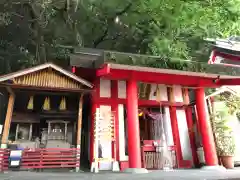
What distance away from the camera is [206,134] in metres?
8.88

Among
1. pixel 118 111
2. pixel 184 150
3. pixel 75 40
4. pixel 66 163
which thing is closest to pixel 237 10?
pixel 118 111

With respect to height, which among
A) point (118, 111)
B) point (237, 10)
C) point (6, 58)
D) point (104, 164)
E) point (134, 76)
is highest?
point (6, 58)

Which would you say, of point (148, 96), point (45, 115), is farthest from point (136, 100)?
point (45, 115)

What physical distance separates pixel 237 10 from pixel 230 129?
234 inches

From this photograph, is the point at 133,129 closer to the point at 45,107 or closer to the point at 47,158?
the point at 47,158

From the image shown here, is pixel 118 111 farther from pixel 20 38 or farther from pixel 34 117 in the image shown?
pixel 20 38

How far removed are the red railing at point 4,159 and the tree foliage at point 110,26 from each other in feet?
15.0

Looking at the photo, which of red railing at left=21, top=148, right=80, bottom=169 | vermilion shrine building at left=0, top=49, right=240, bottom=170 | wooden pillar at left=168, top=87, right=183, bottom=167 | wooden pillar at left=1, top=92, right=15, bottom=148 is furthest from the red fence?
wooden pillar at left=168, top=87, right=183, bottom=167

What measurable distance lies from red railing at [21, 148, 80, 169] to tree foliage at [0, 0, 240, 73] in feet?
15.2

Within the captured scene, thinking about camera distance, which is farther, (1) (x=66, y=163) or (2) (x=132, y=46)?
(2) (x=132, y=46)

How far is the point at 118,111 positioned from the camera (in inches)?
360

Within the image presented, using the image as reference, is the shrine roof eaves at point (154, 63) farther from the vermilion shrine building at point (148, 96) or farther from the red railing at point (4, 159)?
the red railing at point (4, 159)

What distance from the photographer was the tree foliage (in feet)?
21.7

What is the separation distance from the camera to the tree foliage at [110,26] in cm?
661
